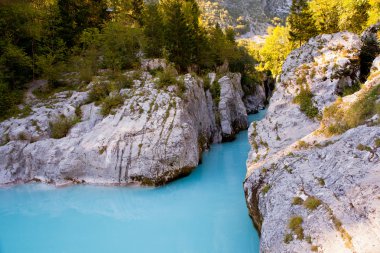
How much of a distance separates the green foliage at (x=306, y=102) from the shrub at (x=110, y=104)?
12.3 meters

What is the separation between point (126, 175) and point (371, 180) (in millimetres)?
12895

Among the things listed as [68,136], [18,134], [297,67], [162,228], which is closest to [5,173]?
[18,134]

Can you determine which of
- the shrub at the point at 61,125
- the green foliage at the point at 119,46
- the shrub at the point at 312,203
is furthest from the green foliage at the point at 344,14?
the shrub at the point at 61,125

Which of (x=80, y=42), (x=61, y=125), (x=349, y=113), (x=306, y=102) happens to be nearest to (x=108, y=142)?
(x=61, y=125)

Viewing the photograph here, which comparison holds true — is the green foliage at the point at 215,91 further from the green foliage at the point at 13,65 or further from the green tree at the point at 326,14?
the green foliage at the point at 13,65

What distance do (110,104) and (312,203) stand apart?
52.7 feet

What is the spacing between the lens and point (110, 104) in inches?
775

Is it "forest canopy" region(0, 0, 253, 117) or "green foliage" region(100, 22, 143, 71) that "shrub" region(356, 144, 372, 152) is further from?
"green foliage" region(100, 22, 143, 71)

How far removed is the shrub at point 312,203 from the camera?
701 cm

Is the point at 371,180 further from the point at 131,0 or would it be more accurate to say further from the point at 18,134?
the point at 131,0

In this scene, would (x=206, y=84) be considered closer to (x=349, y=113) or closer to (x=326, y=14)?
(x=326, y=14)

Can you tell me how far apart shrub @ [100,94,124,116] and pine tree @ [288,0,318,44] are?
26.1m

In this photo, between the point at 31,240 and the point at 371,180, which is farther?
the point at 31,240

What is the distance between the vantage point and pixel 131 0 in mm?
34438
